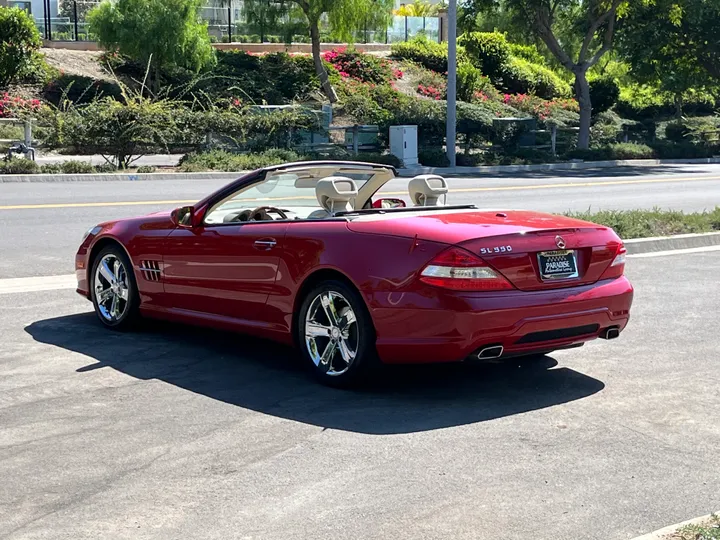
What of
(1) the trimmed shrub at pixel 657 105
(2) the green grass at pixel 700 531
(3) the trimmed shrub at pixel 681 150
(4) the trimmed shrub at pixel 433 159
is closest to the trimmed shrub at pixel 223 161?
(4) the trimmed shrub at pixel 433 159

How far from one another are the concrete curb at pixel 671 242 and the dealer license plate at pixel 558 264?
6.79 metres

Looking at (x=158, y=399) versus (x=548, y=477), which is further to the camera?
(x=158, y=399)

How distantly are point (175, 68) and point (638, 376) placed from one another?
137 ft

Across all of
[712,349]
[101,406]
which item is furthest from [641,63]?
[101,406]

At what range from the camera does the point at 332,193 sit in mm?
7359

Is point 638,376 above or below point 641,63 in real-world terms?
below

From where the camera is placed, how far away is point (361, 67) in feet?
181

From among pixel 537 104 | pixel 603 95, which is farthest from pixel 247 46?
pixel 603 95

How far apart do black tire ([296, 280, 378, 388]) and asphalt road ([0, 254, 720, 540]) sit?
12 centimetres

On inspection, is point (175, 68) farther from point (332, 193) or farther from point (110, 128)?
point (332, 193)

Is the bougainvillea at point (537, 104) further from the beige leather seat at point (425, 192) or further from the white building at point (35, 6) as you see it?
the beige leather seat at point (425, 192)

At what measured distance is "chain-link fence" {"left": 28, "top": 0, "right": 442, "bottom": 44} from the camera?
164 ft

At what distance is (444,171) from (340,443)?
91.1 ft

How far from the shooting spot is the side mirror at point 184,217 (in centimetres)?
807
